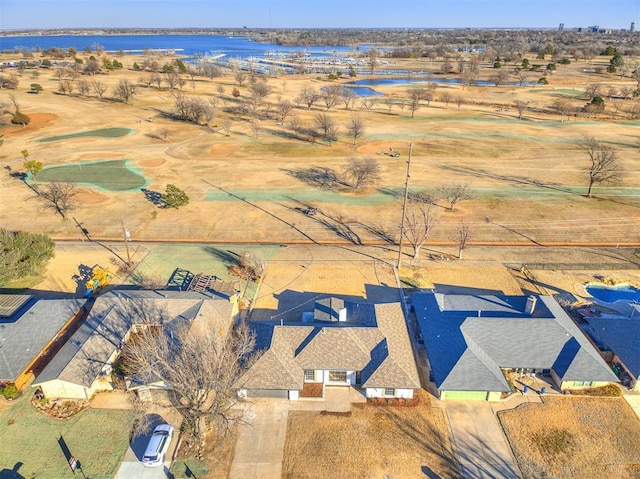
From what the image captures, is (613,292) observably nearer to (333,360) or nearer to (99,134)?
(333,360)

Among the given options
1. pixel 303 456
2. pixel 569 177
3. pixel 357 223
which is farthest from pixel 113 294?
pixel 569 177

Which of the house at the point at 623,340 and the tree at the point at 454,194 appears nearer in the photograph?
the house at the point at 623,340

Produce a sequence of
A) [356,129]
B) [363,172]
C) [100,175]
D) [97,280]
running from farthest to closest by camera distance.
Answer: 1. [356,129]
2. [100,175]
3. [363,172]
4. [97,280]

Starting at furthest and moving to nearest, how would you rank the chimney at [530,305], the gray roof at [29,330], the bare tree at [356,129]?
the bare tree at [356,129], the chimney at [530,305], the gray roof at [29,330]

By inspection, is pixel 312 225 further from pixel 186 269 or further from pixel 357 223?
Answer: pixel 186 269

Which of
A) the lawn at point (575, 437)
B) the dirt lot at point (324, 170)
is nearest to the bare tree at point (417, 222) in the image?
the dirt lot at point (324, 170)

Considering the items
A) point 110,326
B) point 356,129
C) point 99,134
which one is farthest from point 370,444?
point 99,134

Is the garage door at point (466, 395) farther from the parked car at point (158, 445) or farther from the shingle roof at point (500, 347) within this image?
the parked car at point (158, 445)
